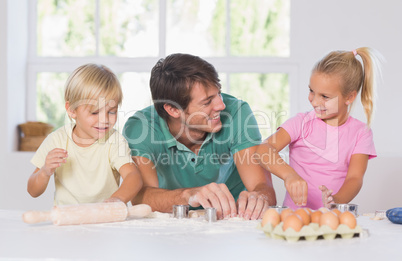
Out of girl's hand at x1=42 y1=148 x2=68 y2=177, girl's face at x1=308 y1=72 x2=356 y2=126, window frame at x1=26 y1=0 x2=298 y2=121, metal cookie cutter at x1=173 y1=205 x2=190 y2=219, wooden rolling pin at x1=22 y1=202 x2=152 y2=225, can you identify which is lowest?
metal cookie cutter at x1=173 y1=205 x2=190 y2=219

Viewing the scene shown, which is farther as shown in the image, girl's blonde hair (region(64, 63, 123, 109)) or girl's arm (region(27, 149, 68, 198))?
girl's blonde hair (region(64, 63, 123, 109))

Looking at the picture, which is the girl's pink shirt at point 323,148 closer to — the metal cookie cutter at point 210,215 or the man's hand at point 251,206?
the man's hand at point 251,206

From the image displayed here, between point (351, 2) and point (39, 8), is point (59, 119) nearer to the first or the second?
point (39, 8)

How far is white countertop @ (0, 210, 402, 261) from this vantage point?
92 centimetres

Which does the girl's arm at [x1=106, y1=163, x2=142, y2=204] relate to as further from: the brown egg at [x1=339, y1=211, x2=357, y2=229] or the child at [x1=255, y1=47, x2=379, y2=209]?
the brown egg at [x1=339, y1=211, x2=357, y2=229]

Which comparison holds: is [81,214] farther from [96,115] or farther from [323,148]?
[323,148]

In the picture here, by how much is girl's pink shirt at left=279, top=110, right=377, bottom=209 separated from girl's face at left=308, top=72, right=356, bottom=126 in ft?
0.27

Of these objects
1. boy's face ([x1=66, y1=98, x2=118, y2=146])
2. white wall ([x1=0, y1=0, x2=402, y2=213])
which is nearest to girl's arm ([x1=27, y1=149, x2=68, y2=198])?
boy's face ([x1=66, y1=98, x2=118, y2=146])

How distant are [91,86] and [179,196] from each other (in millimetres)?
505

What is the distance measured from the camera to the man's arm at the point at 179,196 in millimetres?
1413

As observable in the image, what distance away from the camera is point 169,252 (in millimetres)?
946

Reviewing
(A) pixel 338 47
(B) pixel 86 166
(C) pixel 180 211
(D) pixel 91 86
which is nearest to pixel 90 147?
(B) pixel 86 166

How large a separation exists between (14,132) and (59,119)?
359 millimetres

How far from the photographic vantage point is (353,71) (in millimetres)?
1977
